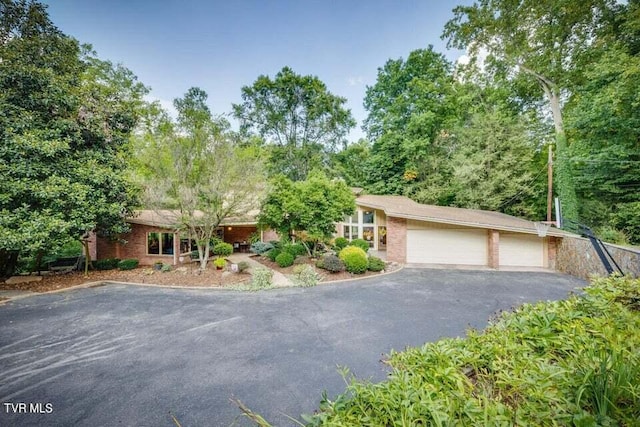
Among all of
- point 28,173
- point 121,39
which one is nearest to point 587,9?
point 121,39

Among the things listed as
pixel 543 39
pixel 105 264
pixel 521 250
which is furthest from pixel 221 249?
pixel 543 39

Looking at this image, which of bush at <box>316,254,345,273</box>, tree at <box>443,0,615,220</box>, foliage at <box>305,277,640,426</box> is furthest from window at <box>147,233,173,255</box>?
tree at <box>443,0,615,220</box>

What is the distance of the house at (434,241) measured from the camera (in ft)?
39.3

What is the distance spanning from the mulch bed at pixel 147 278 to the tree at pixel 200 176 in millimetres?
1156

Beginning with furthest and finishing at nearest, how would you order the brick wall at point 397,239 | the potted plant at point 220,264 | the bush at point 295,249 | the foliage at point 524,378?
the bush at point 295,249 → the brick wall at point 397,239 → the potted plant at point 220,264 → the foliage at point 524,378

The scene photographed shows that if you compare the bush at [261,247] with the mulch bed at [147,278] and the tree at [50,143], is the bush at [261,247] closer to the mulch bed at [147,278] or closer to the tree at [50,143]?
the mulch bed at [147,278]

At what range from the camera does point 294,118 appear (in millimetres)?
26031

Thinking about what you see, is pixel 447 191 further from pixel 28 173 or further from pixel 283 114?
pixel 28 173

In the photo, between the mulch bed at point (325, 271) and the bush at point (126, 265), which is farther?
the bush at point (126, 265)

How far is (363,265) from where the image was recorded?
10.9 m

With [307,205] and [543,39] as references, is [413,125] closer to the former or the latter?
[543,39]

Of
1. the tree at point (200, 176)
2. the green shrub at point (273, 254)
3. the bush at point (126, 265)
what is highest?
the tree at point (200, 176)

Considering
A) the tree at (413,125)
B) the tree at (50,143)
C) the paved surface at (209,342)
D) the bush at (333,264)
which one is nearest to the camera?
the paved surface at (209,342)

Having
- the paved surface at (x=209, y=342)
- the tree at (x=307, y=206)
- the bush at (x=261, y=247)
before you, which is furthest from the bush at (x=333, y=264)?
the bush at (x=261, y=247)
